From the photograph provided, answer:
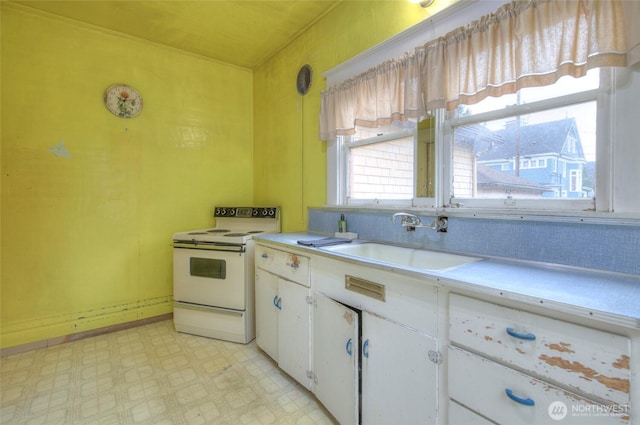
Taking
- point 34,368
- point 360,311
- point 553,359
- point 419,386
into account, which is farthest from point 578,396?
point 34,368

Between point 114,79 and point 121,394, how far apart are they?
106 inches

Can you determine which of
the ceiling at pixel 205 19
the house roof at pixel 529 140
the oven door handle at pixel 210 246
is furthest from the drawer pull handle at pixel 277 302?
the ceiling at pixel 205 19

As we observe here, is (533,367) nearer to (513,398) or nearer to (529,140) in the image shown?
(513,398)

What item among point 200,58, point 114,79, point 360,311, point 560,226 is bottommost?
point 360,311

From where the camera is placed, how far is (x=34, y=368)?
88.0 inches

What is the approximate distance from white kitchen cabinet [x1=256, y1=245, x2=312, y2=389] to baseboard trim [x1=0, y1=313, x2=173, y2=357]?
139cm

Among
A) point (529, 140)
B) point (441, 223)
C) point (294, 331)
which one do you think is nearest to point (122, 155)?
point (294, 331)

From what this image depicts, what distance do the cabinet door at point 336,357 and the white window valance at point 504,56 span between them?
47.6 inches

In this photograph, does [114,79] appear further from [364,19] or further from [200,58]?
[364,19]

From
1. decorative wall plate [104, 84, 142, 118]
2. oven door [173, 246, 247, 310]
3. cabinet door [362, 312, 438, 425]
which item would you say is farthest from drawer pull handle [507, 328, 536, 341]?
decorative wall plate [104, 84, 142, 118]

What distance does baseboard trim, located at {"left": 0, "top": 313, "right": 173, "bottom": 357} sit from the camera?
8.07 feet

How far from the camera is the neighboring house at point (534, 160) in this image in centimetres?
131

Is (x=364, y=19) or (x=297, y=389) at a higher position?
(x=364, y=19)

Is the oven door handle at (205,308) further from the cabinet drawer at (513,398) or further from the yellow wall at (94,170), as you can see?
the cabinet drawer at (513,398)
